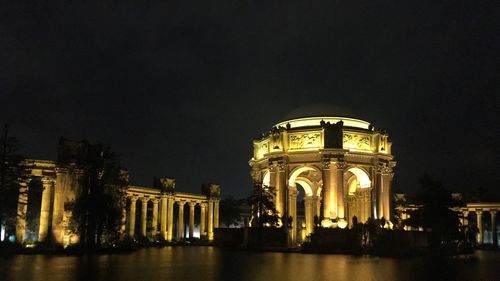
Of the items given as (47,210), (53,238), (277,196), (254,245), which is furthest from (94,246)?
(277,196)

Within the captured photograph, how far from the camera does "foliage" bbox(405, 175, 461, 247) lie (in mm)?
46531

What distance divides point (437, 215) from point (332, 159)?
14.6 m

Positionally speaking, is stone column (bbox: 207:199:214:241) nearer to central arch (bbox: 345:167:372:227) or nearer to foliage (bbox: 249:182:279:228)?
central arch (bbox: 345:167:372:227)

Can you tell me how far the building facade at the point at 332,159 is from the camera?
188 ft

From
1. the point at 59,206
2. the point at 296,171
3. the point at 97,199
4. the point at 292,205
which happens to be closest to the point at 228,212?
the point at 292,205

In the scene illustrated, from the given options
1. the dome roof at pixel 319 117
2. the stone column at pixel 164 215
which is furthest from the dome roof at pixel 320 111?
the stone column at pixel 164 215

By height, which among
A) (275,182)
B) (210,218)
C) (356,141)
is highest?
(356,141)

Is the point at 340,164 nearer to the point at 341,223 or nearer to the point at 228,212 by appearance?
the point at 341,223

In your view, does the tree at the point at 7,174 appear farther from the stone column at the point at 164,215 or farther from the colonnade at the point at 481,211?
the colonnade at the point at 481,211

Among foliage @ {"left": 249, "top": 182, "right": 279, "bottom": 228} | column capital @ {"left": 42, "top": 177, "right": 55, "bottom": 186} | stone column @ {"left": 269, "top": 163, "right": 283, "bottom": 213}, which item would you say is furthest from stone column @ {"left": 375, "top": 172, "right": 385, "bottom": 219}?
column capital @ {"left": 42, "top": 177, "right": 55, "bottom": 186}

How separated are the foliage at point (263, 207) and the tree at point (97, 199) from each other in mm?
18129

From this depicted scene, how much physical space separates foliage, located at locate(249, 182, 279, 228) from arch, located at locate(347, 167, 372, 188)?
444 inches

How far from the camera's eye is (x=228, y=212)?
340ft

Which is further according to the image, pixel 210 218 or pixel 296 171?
pixel 210 218
